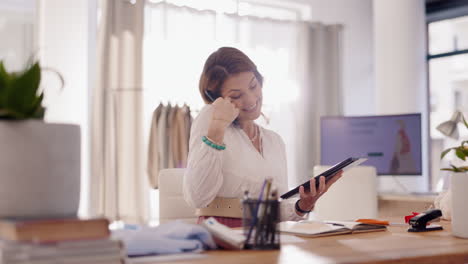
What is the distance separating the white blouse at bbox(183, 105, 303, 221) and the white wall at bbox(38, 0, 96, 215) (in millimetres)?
2567

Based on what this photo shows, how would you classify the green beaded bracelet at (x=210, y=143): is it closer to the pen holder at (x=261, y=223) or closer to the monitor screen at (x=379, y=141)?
the pen holder at (x=261, y=223)

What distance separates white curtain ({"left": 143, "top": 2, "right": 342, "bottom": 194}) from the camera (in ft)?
15.7

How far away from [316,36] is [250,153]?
370 cm

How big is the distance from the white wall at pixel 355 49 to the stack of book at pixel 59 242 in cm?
509

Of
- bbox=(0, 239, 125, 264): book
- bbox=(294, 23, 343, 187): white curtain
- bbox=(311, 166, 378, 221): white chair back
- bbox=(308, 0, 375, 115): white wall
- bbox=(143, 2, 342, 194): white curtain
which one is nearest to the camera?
bbox=(0, 239, 125, 264): book

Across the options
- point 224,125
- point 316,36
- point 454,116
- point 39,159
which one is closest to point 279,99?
point 316,36

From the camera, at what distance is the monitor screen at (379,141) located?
163 inches

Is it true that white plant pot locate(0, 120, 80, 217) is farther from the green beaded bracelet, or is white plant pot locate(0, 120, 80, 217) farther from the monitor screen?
the monitor screen

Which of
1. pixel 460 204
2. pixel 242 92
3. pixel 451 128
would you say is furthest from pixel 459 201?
pixel 451 128

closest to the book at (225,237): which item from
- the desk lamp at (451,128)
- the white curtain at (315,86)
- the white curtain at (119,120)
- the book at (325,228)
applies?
the book at (325,228)

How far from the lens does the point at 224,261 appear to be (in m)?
1.11

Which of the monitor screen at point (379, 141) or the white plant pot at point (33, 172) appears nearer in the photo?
the white plant pot at point (33, 172)

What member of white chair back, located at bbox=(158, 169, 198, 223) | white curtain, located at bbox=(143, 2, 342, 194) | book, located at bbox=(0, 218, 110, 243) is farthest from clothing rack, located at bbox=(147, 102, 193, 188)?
book, located at bbox=(0, 218, 110, 243)

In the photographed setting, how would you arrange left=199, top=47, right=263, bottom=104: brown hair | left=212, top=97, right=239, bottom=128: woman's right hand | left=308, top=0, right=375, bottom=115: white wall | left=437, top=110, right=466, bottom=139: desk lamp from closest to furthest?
left=212, top=97, right=239, bottom=128: woman's right hand < left=199, top=47, right=263, bottom=104: brown hair < left=437, top=110, right=466, bottom=139: desk lamp < left=308, top=0, right=375, bottom=115: white wall
